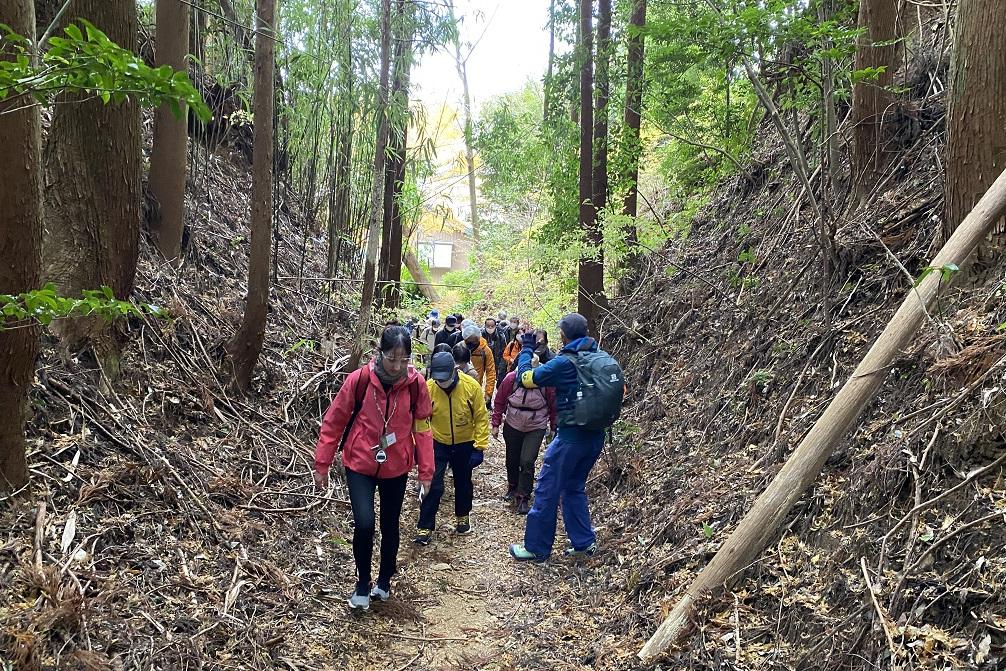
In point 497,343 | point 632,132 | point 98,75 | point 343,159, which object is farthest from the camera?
point 497,343

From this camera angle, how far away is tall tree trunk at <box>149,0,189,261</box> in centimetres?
780

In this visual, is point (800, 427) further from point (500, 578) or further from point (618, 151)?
point (618, 151)

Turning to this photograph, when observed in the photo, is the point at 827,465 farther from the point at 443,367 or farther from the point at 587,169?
the point at 587,169

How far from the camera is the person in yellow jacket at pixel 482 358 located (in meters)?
9.66

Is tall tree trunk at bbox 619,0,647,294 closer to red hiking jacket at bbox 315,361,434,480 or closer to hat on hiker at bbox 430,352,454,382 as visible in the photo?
hat on hiker at bbox 430,352,454,382

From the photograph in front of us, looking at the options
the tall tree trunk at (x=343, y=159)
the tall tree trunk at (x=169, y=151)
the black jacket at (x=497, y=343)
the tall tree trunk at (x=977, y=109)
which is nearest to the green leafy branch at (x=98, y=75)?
the tall tree trunk at (x=977, y=109)

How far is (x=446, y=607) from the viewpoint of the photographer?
5688mm

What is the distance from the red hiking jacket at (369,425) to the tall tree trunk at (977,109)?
4.13 metres

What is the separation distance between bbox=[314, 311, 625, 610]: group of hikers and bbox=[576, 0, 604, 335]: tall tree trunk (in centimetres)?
346

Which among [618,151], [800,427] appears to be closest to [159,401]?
[800,427]

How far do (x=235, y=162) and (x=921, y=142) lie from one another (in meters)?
11.1

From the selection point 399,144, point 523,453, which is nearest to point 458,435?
point 523,453

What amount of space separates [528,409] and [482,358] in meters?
2.98

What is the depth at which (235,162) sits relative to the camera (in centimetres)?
1285
